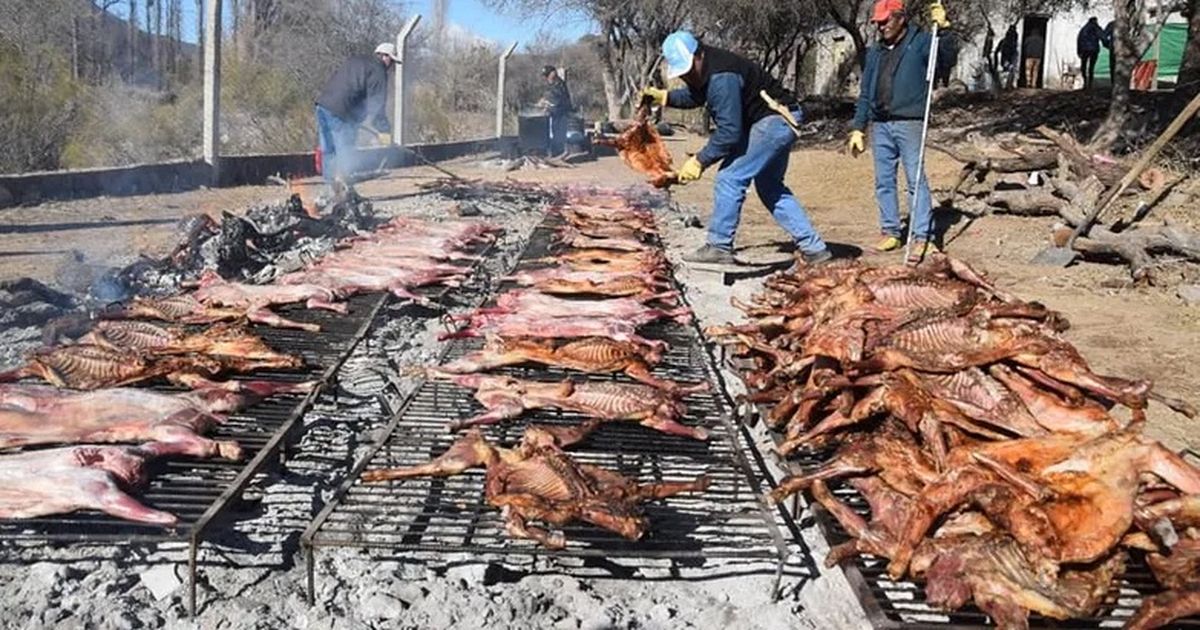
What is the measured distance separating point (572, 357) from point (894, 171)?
5.98 meters

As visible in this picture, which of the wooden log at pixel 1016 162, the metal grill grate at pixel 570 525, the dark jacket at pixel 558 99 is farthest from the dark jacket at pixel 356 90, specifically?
the dark jacket at pixel 558 99

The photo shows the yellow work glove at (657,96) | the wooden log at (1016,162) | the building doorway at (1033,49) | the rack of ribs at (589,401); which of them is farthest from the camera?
the building doorway at (1033,49)

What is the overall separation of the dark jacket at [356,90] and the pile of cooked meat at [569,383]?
577 centimetres

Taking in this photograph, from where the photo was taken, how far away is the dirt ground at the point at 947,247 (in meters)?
6.38

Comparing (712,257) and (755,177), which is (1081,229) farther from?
(712,257)

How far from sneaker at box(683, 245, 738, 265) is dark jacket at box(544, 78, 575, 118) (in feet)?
47.9

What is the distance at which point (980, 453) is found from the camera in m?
3.40

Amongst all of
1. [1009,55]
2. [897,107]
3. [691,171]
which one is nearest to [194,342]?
[691,171]

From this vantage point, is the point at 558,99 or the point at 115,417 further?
the point at 558,99

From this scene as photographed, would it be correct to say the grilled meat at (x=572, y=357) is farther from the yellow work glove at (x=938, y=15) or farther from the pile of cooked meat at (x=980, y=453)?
the yellow work glove at (x=938, y=15)

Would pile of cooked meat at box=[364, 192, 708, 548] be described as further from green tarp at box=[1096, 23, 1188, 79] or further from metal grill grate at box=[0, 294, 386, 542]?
green tarp at box=[1096, 23, 1188, 79]

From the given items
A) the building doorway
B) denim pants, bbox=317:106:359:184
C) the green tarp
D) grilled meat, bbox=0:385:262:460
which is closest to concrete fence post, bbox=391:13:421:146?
denim pants, bbox=317:106:359:184

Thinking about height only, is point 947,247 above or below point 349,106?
below

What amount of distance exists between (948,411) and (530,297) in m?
3.21
